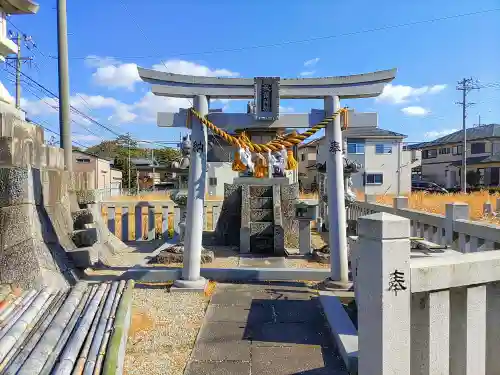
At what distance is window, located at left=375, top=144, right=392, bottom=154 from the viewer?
31922 millimetres

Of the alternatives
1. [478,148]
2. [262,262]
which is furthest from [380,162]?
[262,262]

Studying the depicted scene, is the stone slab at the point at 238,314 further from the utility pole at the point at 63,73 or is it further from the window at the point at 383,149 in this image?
the window at the point at 383,149

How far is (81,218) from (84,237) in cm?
59

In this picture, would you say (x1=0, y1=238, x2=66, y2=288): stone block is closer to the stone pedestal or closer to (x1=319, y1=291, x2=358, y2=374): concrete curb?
(x1=319, y1=291, x2=358, y2=374): concrete curb

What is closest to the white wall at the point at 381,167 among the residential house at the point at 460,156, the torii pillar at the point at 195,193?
the residential house at the point at 460,156

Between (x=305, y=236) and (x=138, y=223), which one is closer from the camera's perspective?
(x=305, y=236)

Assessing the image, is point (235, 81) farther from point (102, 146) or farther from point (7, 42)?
point (102, 146)

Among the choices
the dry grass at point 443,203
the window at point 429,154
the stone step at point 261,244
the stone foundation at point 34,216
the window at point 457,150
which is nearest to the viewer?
the stone foundation at point 34,216

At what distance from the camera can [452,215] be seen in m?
5.06

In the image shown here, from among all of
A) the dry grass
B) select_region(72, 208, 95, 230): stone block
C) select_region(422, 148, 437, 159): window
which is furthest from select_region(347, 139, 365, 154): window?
select_region(72, 208, 95, 230): stone block

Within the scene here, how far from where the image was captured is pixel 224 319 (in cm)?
407

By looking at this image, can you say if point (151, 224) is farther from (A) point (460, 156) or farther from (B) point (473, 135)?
(B) point (473, 135)

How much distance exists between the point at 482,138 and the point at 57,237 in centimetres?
4372

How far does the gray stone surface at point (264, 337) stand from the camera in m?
3.03
